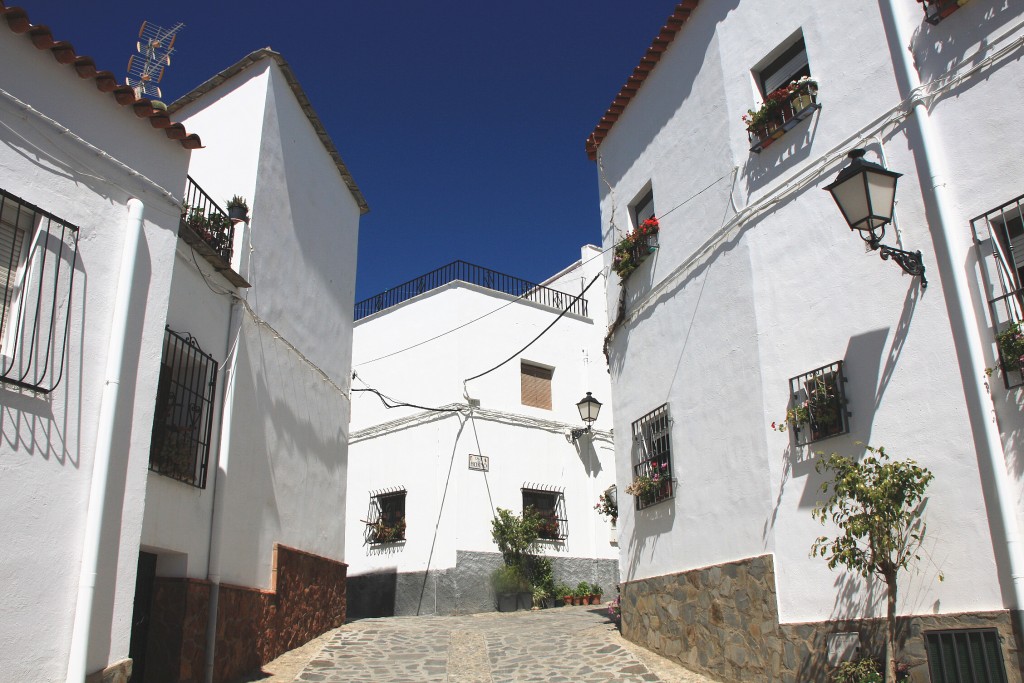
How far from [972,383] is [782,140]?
331cm

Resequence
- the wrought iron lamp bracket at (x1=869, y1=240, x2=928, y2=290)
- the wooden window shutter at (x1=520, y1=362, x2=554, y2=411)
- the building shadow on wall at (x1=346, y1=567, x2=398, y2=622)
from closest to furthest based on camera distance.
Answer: the wrought iron lamp bracket at (x1=869, y1=240, x2=928, y2=290) → the building shadow on wall at (x1=346, y1=567, x2=398, y2=622) → the wooden window shutter at (x1=520, y1=362, x2=554, y2=411)

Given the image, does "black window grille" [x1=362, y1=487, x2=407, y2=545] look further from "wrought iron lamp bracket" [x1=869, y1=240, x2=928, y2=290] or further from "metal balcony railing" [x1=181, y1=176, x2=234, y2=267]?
"wrought iron lamp bracket" [x1=869, y1=240, x2=928, y2=290]

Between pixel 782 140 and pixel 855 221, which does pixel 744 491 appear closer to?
pixel 855 221

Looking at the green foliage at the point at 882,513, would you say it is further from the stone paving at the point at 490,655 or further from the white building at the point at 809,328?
the stone paving at the point at 490,655

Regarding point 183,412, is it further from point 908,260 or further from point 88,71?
point 908,260

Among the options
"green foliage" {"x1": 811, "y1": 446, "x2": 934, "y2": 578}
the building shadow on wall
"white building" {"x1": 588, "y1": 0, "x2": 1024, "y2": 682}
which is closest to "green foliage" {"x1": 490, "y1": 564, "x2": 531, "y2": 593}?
the building shadow on wall

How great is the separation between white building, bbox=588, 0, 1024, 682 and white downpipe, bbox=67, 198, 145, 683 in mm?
5355

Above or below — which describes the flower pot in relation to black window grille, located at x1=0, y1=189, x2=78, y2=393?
below

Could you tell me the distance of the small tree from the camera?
5.86 metres

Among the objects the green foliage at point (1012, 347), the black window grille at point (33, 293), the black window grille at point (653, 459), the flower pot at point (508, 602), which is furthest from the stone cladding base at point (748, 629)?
the black window grille at point (33, 293)

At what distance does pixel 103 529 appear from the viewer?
573cm

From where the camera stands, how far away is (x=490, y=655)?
9.98 metres

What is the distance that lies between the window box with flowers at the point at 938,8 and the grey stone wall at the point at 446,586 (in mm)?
11344

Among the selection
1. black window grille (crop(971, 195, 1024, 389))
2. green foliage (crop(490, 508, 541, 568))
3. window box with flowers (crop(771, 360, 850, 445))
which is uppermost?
black window grille (crop(971, 195, 1024, 389))
